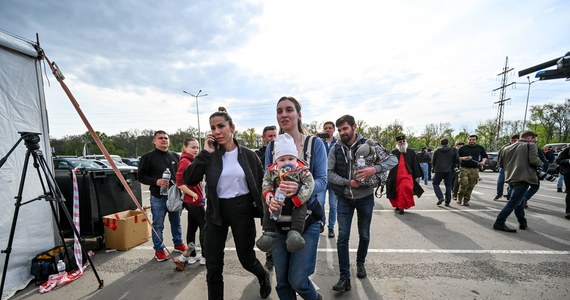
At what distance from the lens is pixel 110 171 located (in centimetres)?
435

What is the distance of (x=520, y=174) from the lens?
4.53m

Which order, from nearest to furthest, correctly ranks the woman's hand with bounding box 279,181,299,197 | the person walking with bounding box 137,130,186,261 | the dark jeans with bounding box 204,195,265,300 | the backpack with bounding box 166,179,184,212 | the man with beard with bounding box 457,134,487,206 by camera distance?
the woman's hand with bounding box 279,181,299,197 → the dark jeans with bounding box 204,195,265,300 → the backpack with bounding box 166,179,184,212 → the person walking with bounding box 137,130,186,261 → the man with beard with bounding box 457,134,487,206

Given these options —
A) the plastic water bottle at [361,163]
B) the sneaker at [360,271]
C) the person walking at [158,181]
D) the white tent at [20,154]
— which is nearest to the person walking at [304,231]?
the plastic water bottle at [361,163]

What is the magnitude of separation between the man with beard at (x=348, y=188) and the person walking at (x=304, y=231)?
0.81 m

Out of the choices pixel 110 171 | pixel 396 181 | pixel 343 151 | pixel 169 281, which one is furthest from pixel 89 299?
pixel 396 181

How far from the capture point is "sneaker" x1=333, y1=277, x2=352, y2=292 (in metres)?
Result: 2.78

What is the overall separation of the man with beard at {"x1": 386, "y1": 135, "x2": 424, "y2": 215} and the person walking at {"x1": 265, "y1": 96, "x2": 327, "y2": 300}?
12.7ft

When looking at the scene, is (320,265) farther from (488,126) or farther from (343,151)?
(488,126)

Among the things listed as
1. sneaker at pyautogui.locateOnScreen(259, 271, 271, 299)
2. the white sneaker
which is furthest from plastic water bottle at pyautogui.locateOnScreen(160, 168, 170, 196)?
sneaker at pyautogui.locateOnScreen(259, 271, 271, 299)

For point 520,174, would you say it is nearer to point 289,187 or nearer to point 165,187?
point 289,187

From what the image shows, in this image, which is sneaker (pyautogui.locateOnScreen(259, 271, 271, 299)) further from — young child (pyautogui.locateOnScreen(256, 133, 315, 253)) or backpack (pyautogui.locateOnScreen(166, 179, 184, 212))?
backpack (pyautogui.locateOnScreen(166, 179, 184, 212))

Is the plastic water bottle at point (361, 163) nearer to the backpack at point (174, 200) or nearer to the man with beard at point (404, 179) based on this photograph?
the backpack at point (174, 200)

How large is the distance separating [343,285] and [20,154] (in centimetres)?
450

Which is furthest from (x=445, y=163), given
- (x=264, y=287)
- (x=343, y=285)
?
(x=264, y=287)
